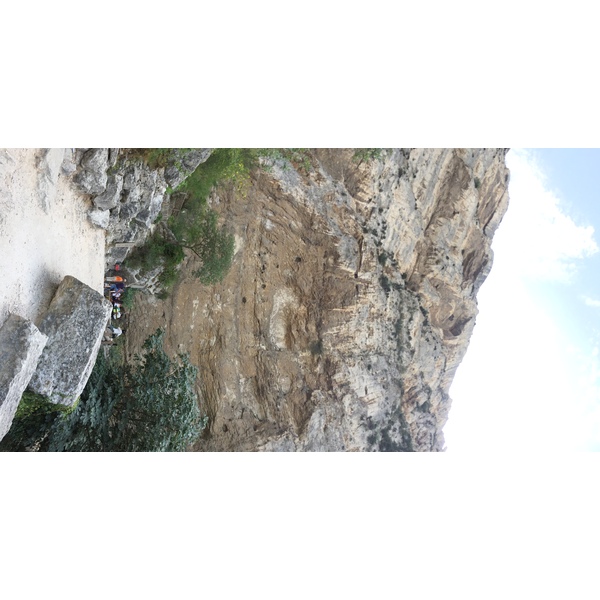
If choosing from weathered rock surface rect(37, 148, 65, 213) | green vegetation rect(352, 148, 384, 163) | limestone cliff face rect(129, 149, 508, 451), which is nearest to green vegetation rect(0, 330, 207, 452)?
limestone cliff face rect(129, 149, 508, 451)

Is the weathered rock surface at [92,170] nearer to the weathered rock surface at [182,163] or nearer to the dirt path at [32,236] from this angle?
the dirt path at [32,236]

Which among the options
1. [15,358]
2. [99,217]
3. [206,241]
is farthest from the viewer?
[206,241]

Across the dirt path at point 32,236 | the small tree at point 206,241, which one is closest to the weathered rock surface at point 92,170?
the dirt path at point 32,236

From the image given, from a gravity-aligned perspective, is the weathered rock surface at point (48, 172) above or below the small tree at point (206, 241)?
below

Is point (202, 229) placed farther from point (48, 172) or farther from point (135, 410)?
point (48, 172)

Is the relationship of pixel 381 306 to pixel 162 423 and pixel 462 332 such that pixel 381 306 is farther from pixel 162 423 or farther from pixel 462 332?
pixel 162 423

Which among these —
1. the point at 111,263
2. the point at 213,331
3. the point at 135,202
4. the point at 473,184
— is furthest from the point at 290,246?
the point at 473,184

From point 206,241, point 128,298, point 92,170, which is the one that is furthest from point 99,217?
point 206,241
